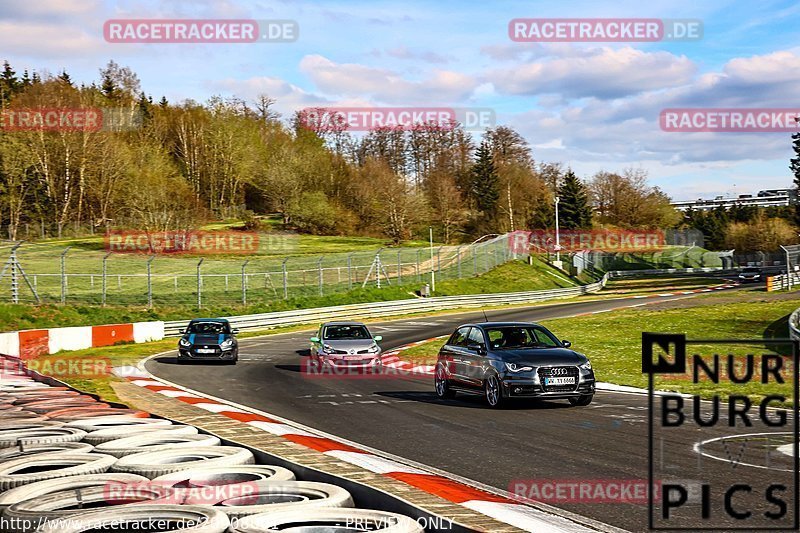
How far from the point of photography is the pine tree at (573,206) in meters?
101

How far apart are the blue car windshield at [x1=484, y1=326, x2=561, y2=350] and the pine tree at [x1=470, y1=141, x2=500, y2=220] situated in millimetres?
87748

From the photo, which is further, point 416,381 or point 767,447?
point 416,381

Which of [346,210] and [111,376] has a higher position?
[346,210]

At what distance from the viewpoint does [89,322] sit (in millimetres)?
41344

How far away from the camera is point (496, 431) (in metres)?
12.6

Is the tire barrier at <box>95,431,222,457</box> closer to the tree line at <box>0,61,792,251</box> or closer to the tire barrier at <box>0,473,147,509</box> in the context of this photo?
the tire barrier at <box>0,473,147,509</box>

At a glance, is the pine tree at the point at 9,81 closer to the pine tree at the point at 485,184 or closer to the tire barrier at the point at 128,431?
the pine tree at the point at 485,184

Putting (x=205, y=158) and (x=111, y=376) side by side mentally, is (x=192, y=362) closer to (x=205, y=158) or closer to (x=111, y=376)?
(x=111, y=376)

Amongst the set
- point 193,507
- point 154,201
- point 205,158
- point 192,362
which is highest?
point 205,158

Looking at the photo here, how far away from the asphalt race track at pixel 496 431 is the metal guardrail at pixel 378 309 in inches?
796

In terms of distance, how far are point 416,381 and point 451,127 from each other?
102 m

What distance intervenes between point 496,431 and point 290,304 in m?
38.9

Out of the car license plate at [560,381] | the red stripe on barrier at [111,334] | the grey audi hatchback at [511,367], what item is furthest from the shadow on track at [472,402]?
the red stripe on barrier at [111,334]

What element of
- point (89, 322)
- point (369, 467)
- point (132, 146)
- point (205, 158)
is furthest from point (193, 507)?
point (205, 158)
